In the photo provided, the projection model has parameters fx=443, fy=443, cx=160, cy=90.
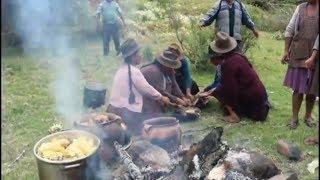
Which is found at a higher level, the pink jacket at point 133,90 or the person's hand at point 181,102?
the pink jacket at point 133,90

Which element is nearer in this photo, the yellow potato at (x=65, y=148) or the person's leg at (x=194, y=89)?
the yellow potato at (x=65, y=148)

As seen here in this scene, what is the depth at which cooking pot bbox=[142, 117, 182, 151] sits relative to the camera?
5734mm

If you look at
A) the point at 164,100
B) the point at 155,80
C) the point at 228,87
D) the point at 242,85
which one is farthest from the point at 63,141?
the point at 242,85

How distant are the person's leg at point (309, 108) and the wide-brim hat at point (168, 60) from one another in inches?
80.7

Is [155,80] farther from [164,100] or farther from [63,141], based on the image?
[63,141]

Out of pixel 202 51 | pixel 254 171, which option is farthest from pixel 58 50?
pixel 254 171

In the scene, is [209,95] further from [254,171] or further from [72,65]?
[72,65]

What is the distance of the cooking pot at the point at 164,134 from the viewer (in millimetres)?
5734

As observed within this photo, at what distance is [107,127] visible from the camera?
534cm

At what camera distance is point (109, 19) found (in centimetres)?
1162

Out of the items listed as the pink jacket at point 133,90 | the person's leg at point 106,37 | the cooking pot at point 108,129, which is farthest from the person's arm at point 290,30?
the person's leg at point 106,37

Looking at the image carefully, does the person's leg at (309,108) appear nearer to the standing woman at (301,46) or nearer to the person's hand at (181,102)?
the standing woman at (301,46)

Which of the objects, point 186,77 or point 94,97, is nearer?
point 186,77

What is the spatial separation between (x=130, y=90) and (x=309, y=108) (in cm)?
282
